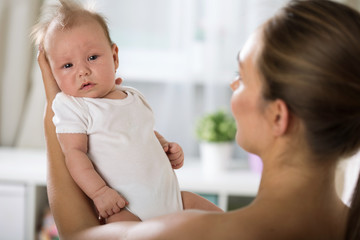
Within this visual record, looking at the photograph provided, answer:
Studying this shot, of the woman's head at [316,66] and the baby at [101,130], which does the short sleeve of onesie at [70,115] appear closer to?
the baby at [101,130]

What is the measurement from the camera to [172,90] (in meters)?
2.75

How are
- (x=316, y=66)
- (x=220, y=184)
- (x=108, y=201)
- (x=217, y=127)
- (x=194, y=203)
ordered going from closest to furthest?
(x=316, y=66) → (x=108, y=201) → (x=194, y=203) → (x=220, y=184) → (x=217, y=127)

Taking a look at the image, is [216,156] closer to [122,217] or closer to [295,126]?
[122,217]

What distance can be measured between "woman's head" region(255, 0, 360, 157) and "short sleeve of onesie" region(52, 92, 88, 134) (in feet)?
1.36

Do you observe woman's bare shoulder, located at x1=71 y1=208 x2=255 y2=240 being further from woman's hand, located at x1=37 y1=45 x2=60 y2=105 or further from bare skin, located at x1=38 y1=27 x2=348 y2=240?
woman's hand, located at x1=37 y1=45 x2=60 y2=105

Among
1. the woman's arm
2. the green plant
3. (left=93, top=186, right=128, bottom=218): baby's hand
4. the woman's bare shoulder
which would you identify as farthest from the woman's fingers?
the green plant

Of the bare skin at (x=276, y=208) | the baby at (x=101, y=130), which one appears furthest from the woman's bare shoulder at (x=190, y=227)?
the baby at (x=101, y=130)

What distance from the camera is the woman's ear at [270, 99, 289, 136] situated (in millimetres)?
803

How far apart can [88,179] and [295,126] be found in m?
0.45

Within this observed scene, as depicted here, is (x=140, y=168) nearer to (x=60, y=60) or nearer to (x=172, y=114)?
(x=60, y=60)

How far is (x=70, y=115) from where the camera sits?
0.99 metres

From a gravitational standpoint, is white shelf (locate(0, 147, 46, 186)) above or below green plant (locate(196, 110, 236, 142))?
below

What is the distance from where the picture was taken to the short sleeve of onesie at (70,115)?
986 mm

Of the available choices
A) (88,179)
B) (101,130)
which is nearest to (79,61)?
(101,130)
